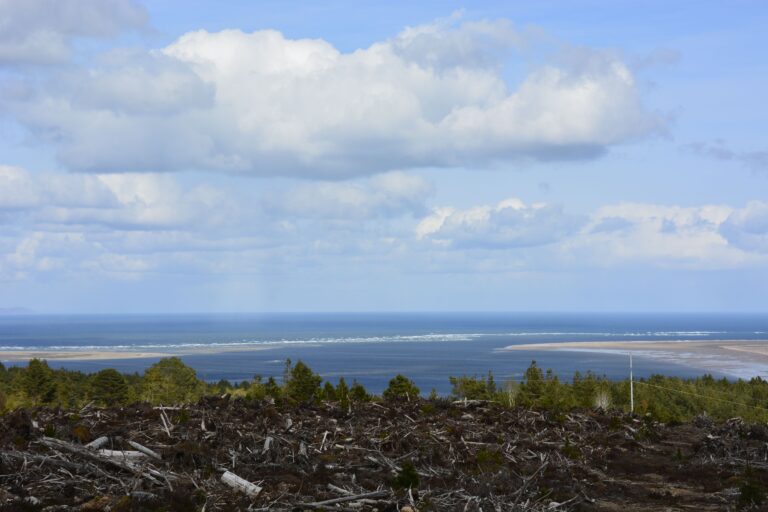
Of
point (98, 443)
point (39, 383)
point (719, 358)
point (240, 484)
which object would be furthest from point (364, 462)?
point (719, 358)

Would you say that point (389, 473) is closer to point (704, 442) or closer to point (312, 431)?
point (312, 431)

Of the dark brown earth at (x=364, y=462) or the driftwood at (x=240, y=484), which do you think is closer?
the dark brown earth at (x=364, y=462)

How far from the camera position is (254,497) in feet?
27.4

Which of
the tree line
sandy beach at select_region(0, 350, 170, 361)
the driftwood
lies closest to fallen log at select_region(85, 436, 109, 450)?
the driftwood

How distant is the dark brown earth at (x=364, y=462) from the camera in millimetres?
Result: 8398

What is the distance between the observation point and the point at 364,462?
1054 centimetres

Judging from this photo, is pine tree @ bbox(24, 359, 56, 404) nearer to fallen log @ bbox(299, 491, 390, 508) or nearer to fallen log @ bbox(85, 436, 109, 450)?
fallen log @ bbox(85, 436, 109, 450)

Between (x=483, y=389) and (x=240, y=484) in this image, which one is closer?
(x=240, y=484)

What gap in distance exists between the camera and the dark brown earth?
840cm

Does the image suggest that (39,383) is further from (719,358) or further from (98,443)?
(719,358)

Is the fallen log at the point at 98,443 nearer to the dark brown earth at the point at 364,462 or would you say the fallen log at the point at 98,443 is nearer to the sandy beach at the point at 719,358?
the dark brown earth at the point at 364,462

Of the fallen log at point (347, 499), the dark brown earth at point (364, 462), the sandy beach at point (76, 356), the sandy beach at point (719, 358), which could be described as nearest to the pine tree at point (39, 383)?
the dark brown earth at point (364, 462)

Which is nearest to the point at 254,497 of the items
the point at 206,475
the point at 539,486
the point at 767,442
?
the point at 206,475

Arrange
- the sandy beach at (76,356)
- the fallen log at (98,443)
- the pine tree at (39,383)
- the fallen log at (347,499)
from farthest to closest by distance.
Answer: the sandy beach at (76,356), the pine tree at (39,383), the fallen log at (98,443), the fallen log at (347,499)
